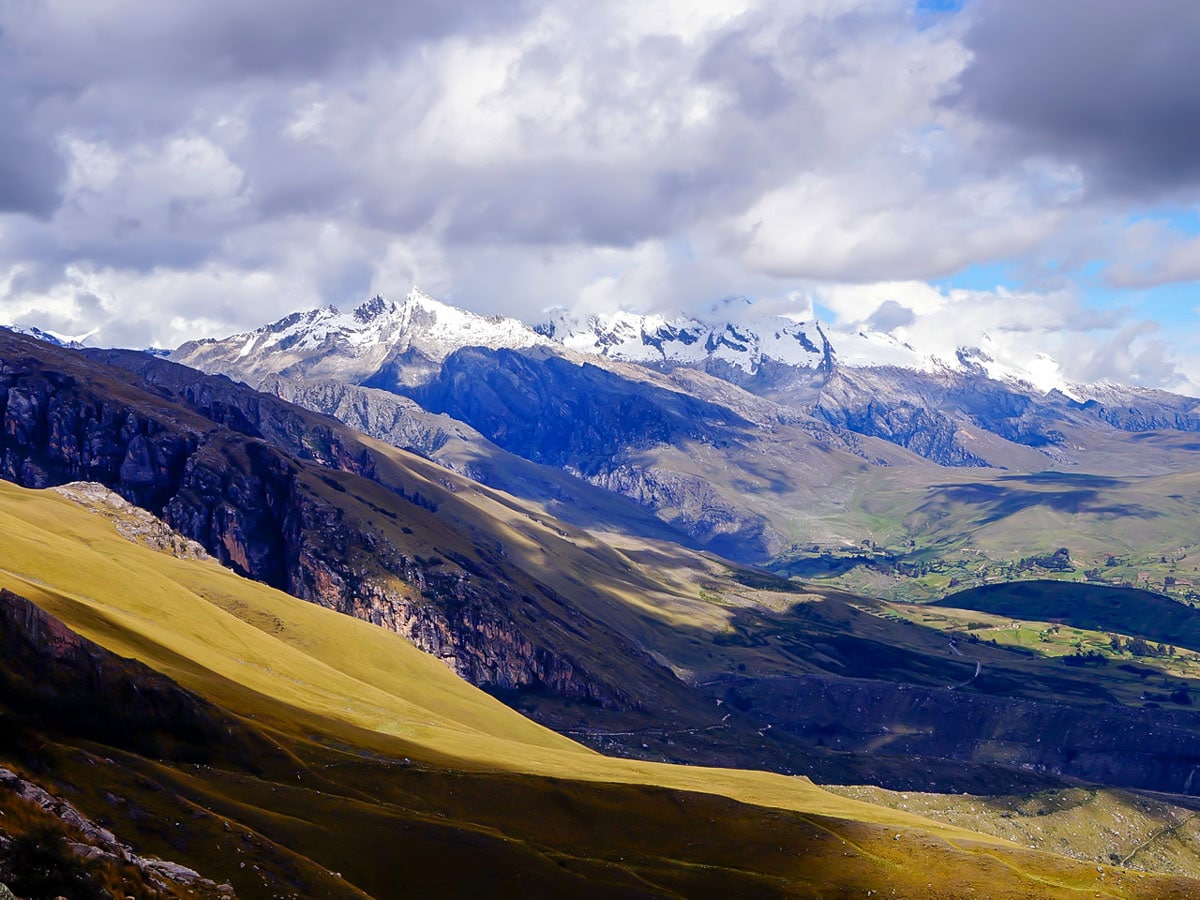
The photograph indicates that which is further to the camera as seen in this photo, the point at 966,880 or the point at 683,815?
the point at 683,815

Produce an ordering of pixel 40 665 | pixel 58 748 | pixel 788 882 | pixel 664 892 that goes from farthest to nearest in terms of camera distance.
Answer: pixel 788 882 → pixel 664 892 → pixel 40 665 → pixel 58 748

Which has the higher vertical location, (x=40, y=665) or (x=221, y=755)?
(x=40, y=665)

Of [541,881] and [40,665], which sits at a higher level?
[40,665]

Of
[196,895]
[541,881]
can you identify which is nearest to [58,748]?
[196,895]

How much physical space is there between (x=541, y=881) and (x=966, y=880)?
56.2 m

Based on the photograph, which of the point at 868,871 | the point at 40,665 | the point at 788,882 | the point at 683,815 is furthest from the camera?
the point at 683,815

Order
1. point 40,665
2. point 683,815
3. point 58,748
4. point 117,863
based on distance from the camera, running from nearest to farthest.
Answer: point 117,863, point 58,748, point 40,665, point 683,815

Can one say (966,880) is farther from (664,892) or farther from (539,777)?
(539,777)

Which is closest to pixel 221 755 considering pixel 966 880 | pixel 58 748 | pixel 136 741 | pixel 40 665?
pixel 136 741

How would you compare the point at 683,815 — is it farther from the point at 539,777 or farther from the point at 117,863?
the point at 117,863

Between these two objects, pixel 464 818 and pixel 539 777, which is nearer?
pixel 464 818

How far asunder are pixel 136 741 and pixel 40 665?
40.2 ft

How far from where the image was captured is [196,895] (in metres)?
74.0

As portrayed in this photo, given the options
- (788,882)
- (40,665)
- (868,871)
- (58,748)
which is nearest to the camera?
(58,748)
